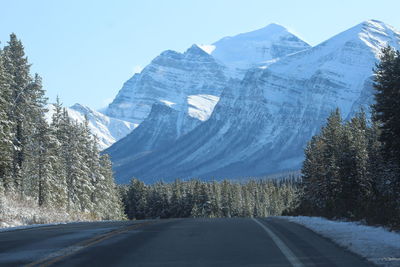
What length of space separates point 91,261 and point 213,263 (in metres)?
2.22

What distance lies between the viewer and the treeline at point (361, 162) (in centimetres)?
3818

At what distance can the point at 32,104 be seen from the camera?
50031mm

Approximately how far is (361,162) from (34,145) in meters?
28.6

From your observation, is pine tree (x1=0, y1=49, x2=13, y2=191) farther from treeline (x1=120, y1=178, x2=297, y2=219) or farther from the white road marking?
treeline (x1=120, y1=178, x2=297, y2=219)

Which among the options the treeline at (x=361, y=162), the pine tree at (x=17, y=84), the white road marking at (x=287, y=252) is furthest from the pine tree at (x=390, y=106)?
the pine tree at (x=17, y=84)

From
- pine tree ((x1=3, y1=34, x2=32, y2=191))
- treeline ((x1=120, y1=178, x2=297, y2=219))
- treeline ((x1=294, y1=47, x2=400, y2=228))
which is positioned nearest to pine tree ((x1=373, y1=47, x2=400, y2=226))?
treeline ((x1=294, y1=47, x2=400, y2=228))

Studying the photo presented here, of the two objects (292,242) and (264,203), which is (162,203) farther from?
(292,242)

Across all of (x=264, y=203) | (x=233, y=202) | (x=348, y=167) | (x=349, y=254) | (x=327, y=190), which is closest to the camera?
(x=349, y=254)

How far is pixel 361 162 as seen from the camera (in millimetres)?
56875

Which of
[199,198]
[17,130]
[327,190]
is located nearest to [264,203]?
[199,198]

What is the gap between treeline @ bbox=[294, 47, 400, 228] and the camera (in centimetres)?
3818

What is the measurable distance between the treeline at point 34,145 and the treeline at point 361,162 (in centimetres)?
2135

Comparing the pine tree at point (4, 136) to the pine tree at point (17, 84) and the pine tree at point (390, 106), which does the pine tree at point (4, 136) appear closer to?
the pine tree at point (17, 84)

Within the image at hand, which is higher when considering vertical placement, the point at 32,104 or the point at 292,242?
the point at 32,104
